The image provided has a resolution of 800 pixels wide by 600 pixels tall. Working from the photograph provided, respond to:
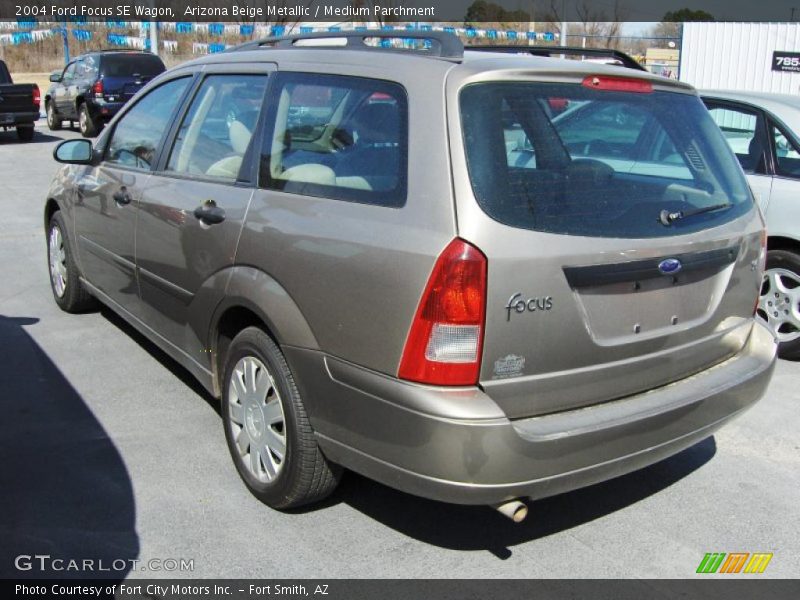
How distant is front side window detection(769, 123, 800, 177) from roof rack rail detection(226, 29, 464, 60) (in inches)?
128

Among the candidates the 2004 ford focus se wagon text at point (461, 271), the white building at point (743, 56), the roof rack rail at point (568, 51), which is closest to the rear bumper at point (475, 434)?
the 2004 ford focus se wagon text at point (461, 271)

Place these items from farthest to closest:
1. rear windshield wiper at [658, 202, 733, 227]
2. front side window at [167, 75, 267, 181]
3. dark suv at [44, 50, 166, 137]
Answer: dark suv at [44, 50, 166, 137] < front side window at [167, 75, 267, 181] < rear windshield wiper at [658, 202, 733, 227]

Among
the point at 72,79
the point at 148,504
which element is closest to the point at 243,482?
the point at 148,504

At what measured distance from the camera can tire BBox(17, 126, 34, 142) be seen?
19.6 meters

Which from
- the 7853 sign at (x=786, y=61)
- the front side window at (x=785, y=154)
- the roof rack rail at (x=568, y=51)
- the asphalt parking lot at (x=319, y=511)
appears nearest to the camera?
the asphalt parking lot at (x=319, y=511)

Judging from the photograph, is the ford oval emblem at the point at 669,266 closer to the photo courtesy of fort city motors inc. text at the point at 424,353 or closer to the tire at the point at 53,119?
the photo courtesy of fort city motors inc. text at the point at 424,353

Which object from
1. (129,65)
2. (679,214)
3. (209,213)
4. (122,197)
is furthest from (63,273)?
(129,65)

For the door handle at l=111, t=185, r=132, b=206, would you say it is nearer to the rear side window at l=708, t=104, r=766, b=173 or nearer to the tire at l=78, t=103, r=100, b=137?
the rear side window at l=708, t=104, r=766, b=173

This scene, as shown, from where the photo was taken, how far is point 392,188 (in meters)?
2.97

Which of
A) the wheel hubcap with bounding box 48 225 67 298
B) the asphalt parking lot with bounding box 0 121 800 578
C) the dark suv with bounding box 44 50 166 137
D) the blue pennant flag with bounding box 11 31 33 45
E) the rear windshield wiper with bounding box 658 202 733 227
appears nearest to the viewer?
the rear windshield wiper with bounding box 658 202 733 227

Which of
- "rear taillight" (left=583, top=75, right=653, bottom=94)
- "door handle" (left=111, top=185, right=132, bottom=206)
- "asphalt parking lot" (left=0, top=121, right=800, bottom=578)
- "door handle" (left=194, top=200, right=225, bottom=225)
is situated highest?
"rear taillight" (left=583, top=75, right=653, bottom=94)

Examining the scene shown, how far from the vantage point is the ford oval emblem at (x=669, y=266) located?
3.08 metres

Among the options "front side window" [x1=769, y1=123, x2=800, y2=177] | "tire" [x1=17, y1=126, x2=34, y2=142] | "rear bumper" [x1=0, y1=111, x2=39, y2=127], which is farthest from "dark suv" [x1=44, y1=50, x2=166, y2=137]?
"front side window" [x1=769, y1=123, x2=800, y2=177]

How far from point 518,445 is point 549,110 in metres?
1.22
